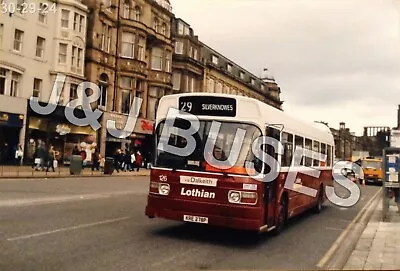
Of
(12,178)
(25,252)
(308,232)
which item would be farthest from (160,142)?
(12,178)

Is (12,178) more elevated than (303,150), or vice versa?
(303,150)

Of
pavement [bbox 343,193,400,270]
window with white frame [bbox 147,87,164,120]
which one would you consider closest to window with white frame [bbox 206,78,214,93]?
window with white frame [bbox 147,87,164,120]

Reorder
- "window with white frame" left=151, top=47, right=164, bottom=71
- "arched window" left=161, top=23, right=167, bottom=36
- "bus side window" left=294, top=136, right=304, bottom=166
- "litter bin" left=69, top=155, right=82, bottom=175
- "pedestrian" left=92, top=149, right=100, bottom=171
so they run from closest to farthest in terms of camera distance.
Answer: "bus side window" left=294, top=136, right=304, bottom=166 < "litter bin" left=69, top=155, right=82, bottom=175 < "pedestrian" left=92, top=149, right=100, bottom=171 < "window with white frame" left=151, top=47, right=164, bottom=71 < "arched window" left=161, top=23, right=167, bottom=36

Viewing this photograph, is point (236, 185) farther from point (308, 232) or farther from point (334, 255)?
point (308, 232)

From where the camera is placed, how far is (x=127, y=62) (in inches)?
1660

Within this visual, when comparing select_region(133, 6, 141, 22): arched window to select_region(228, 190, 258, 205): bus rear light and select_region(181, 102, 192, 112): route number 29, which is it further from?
select_region(228, 190, 258, 205): bus rear light

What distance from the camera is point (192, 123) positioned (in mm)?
9508

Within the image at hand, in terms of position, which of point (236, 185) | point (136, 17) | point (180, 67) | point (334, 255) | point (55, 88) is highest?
point (136, 17)

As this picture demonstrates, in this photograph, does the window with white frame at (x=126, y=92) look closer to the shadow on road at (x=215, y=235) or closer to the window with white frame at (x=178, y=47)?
the window with white frame at (x=178, y=47)

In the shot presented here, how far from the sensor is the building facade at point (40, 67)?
3162 centimetres

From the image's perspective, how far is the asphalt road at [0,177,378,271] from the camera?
7.25 meters

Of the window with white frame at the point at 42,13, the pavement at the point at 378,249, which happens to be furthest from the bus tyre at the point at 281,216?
the window with white frame at the point at 42,13

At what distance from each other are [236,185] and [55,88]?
1152 inches

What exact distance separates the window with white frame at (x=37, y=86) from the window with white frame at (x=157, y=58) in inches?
543
